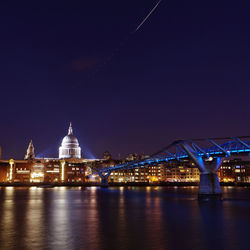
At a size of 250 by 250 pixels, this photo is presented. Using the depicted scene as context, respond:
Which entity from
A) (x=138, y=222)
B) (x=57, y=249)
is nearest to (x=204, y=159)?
(x=138, y=222)

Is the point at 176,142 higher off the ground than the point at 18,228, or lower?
higher

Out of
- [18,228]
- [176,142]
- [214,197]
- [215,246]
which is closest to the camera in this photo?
[215,246]

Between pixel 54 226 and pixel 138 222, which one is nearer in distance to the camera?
pixel 54 226

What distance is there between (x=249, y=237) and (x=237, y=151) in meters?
47.4

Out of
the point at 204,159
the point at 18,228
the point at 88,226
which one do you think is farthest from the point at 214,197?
the point at 18,228

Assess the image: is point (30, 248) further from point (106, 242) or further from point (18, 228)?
point (18, 228)

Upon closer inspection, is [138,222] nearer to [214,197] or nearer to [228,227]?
[228,227]

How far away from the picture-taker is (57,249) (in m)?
22.4

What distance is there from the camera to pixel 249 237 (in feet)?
91.9

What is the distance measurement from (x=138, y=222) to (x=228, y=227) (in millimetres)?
9199

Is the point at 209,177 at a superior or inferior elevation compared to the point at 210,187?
superior

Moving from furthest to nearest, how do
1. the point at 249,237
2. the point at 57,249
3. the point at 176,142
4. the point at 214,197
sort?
the point at 176,142, the point at 214,197, the point at 249,237, the point at 57,249

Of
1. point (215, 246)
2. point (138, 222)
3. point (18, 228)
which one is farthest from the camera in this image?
point (138, 222)

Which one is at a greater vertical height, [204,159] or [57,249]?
[204,159]
